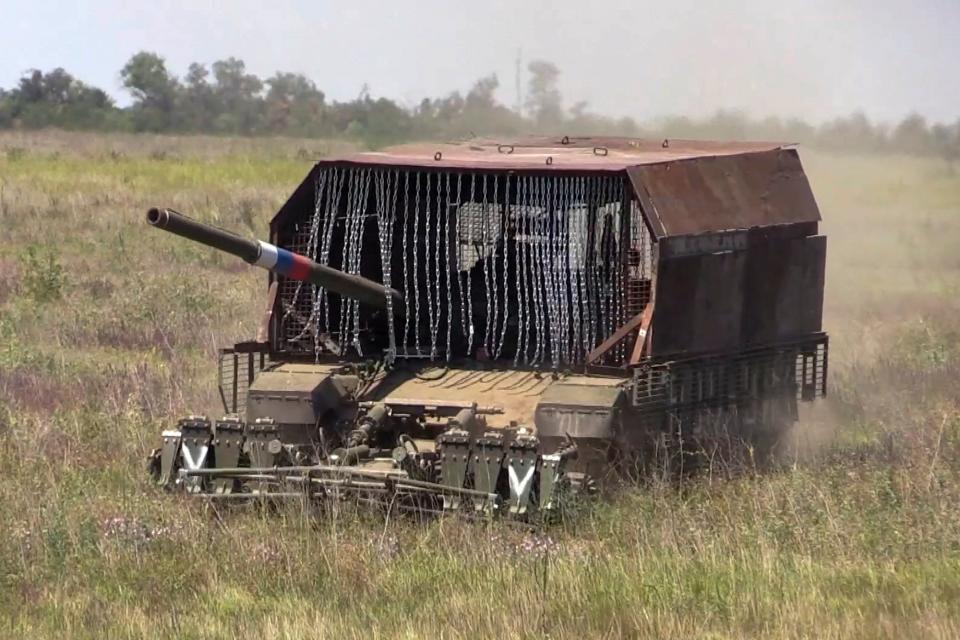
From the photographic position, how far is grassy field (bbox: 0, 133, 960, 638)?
868cm

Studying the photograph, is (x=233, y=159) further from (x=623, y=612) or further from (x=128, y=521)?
(x=623, y=612)

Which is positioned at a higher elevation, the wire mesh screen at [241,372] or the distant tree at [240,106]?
the distant tree at [240,106]

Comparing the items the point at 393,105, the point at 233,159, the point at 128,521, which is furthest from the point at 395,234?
the point at 233,159

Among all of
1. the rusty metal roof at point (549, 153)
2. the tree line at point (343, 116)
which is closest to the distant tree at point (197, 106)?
the tree line at point (343, 116)

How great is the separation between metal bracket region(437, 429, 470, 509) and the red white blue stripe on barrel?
5.40 ft

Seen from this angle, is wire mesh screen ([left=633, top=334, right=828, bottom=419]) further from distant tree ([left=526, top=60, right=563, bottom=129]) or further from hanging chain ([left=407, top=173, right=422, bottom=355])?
distant tree ([left=526, top=60, right=563, bottom=129])

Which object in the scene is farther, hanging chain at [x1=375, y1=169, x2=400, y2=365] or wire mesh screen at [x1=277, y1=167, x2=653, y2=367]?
hanging chain at [x1=375, y1=169, x2=400, y2=365]

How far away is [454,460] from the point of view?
10969 mm

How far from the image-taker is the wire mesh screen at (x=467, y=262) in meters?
12.4

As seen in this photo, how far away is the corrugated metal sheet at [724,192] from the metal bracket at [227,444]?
285 centimetres

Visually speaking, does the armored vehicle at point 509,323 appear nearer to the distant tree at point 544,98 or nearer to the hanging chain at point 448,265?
the hanging chain at point 448,265

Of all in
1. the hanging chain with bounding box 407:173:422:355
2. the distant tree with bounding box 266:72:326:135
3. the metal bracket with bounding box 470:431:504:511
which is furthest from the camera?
the distant tree with bounding box 266:72:326:135

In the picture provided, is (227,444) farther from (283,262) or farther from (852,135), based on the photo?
(852,135)

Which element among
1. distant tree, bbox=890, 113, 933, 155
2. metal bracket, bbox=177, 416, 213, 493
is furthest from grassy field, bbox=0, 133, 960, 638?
distant tree, bbox=890, 113, 933, 155
